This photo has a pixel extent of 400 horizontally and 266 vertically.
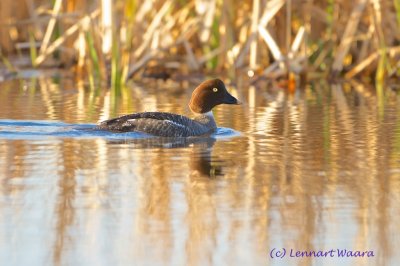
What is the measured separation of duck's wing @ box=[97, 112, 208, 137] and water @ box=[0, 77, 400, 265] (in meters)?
0.09

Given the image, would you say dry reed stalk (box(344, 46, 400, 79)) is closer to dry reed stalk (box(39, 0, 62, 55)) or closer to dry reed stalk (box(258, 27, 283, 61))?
dry reed stalk (box(258, 27, 283, 61))

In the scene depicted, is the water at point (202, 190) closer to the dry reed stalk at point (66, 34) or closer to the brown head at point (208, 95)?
the brown head at point (208, 95)

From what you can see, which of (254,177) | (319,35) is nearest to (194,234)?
(254,177)

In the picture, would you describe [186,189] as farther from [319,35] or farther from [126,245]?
[319,35]

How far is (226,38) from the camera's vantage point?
16047mm

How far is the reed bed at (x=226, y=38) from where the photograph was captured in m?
15.3

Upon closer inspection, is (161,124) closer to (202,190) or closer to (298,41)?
(202,190)

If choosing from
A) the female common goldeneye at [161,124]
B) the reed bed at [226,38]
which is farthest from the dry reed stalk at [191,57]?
the female common goldeneye at [161,124]

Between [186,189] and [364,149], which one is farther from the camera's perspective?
[364,149]

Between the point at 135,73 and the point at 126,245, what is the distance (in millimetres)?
10867

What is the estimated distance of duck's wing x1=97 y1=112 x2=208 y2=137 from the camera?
1014 centimetres

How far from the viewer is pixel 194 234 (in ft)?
19.1

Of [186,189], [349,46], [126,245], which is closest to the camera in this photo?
[126,245]

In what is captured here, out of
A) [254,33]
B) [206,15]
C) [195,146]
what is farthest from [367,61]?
[195,146]
